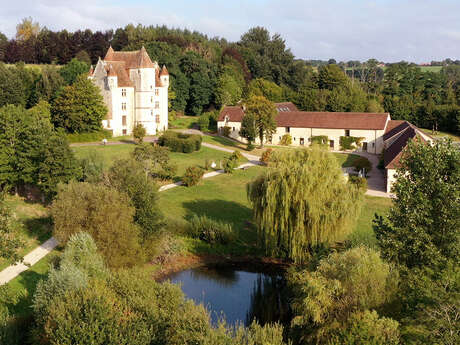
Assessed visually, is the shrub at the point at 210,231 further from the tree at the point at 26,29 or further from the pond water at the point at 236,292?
the tree at the point at 26,29

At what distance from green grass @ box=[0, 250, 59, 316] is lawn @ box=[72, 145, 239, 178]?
21.1 metres

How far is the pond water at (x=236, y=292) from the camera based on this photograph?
76.1 ft

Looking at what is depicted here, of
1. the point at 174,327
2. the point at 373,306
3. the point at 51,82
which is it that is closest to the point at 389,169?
the point at 373,306

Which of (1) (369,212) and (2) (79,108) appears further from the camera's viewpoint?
(2) (79,108)

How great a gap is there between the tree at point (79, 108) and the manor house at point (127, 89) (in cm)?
259

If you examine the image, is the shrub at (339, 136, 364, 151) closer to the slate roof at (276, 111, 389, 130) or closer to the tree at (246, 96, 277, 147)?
the slate roof at (276, 111, 389, 130)

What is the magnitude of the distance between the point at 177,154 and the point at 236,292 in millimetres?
28711

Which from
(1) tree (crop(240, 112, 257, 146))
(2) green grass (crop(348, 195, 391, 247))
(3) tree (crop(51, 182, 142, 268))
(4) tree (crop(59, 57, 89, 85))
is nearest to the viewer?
(3) tree (crop(51, 182, 142, 268))

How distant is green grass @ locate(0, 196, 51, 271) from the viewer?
93.2 feet

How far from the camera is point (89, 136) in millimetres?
55312

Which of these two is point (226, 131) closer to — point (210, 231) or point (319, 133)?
point (319, 133)

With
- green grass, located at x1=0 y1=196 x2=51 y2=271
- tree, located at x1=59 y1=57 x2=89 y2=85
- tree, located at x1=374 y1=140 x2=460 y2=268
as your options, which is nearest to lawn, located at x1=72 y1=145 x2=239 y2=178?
green grass, located at x1=0 y1=196 x2=51 y2=271

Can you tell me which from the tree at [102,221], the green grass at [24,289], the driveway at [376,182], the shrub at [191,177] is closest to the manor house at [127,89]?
the shrub at [191,177]

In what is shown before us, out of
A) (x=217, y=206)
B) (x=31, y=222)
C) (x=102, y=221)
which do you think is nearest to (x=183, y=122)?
(x=217, y=206)
